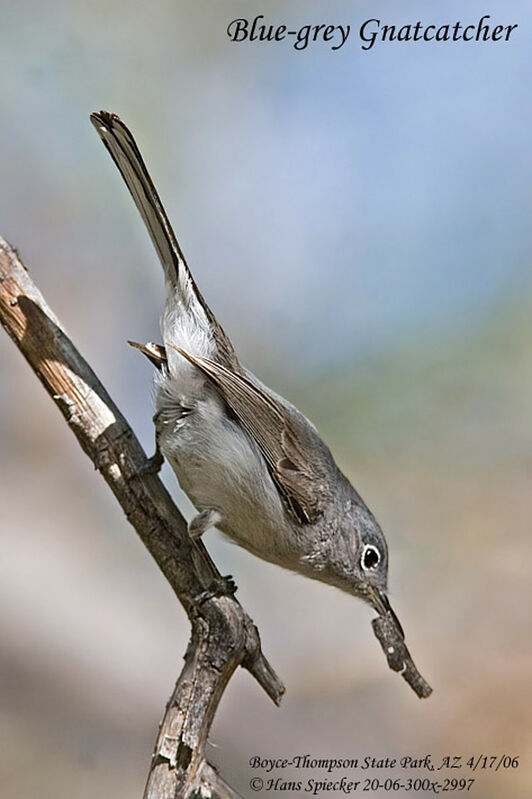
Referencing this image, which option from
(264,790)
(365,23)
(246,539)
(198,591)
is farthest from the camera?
(365,23)

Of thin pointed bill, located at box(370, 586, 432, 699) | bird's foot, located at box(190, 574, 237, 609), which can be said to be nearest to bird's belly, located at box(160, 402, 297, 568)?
bird's foot, located at box(190, 574, 237, 609)

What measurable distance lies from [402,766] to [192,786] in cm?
87

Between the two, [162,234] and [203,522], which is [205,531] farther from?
[162,234]

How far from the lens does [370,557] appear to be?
188cm

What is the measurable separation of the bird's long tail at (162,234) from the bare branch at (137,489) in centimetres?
28

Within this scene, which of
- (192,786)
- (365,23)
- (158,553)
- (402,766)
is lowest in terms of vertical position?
(192,786)

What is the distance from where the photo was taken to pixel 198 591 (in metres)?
1.68

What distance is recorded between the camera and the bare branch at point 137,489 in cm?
162

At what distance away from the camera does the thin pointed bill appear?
67.0 inches

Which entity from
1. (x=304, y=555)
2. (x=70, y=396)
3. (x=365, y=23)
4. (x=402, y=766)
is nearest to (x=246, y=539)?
(x=304, y=555)

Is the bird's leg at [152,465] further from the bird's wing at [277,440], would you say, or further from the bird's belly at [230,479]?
the bird's wing at [277,440]

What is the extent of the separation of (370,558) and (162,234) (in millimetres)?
855

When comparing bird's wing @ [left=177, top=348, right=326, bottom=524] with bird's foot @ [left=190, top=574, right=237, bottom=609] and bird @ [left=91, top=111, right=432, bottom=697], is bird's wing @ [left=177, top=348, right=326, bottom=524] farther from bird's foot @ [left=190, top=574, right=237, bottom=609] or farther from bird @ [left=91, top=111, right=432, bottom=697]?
bird's foot @ [left=190, top=574, right=237, bottom=609]

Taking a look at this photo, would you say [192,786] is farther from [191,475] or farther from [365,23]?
[365,23]
